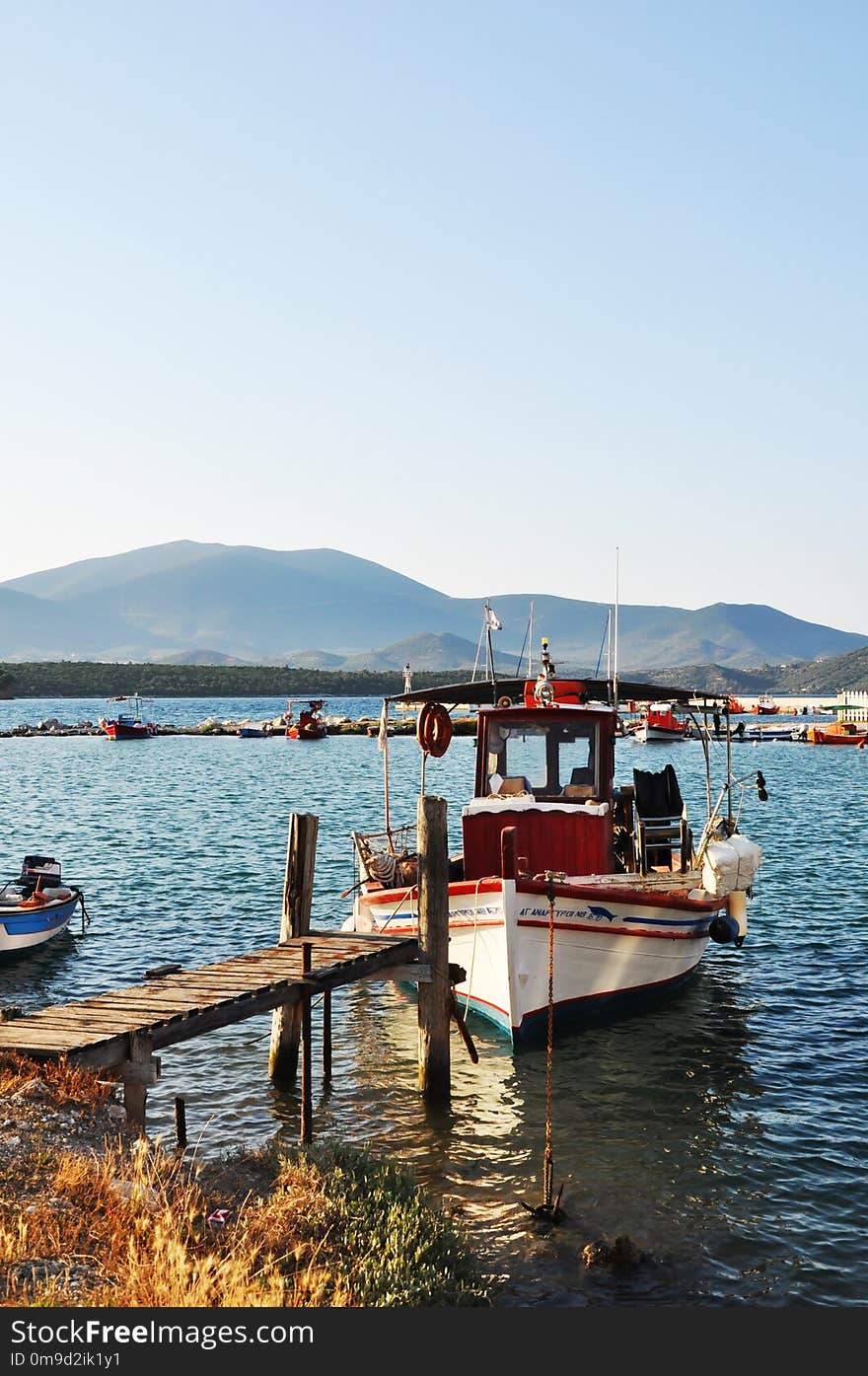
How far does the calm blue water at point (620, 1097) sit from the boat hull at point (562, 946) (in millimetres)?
550

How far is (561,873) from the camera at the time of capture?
48.3 feet

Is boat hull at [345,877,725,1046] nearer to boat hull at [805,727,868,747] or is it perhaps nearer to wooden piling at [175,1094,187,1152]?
wooden piling at [175,1094,187,1152]

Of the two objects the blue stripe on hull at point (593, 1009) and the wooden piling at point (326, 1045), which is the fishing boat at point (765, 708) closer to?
the blue stripe on hull at point (593, 1009)

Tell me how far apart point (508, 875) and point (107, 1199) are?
6.65 meters

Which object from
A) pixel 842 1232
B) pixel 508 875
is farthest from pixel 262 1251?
pixel 508 875

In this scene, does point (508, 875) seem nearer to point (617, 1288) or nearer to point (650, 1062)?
point (650, 1062)

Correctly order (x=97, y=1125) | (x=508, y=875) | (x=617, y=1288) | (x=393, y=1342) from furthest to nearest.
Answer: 1. (x=508, y=875)
2. (x=97, y=1125)
3. (x=617, y=1288)
4. (x=393, y=1342)

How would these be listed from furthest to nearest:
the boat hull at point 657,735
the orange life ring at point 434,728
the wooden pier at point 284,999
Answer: the boat hull at point 657,735, the orange life ring at point 434,728, the wooden pier at point 284,999

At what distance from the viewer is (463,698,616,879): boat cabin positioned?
53.4 feet

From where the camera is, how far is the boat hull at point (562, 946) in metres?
14.2

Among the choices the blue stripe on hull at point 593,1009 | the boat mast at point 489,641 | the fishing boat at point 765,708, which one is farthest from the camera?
the fishing boat at point 765,708

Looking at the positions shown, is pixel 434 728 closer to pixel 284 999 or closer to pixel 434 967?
pixel 434 967

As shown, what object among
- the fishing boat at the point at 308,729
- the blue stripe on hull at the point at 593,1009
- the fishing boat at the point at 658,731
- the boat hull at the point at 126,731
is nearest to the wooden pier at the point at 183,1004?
the blue stripe on hull at the point at 593,1009

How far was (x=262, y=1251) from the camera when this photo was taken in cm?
805
